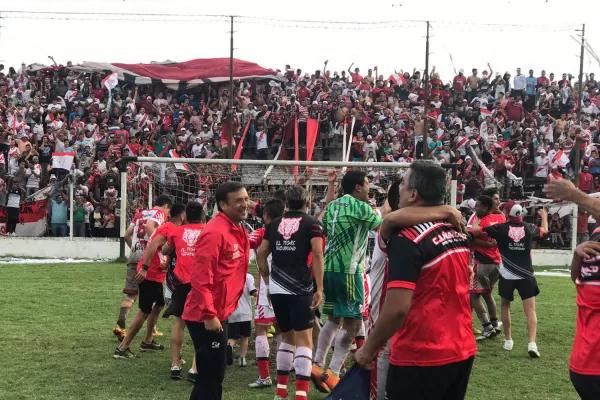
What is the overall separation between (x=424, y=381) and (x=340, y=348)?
155 inches

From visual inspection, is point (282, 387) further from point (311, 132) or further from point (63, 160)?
point (63, 160)

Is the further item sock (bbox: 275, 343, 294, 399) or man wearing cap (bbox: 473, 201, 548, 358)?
man wearing cap (bbox: 473, 201, 548, 358)

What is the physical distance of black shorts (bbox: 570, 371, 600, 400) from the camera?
4.46 m

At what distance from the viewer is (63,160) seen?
24.0 m

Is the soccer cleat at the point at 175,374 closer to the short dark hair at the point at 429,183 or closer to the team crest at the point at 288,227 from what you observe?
the team crest at the point at 288,227

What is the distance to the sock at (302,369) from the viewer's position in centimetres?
725

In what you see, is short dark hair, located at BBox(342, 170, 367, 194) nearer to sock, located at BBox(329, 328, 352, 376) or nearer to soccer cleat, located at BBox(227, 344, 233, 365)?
sock, located at BBox(329, 328, 352, 376)

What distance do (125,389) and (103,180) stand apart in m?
15.2

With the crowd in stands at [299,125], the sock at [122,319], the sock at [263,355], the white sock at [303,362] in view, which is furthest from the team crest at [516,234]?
the crowd in stands at [299,125]

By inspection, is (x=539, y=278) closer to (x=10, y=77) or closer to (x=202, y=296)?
(x=202, y=296)

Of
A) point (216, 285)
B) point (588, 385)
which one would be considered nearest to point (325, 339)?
point (216, 285)

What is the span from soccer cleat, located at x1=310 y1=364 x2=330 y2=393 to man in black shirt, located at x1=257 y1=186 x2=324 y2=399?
13.1 inches

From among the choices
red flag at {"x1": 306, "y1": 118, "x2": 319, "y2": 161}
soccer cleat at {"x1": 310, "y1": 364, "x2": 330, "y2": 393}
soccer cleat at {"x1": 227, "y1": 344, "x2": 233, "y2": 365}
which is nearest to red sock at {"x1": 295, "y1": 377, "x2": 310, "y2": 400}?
soccer cleat at {"x1": 310, "y1": 364, "x2": 330, "y2": 393}

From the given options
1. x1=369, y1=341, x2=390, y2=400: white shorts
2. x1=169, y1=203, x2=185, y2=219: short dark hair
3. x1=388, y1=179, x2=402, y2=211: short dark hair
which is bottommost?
x1=369, y1=341, x2=390, y2=400: white shorts
